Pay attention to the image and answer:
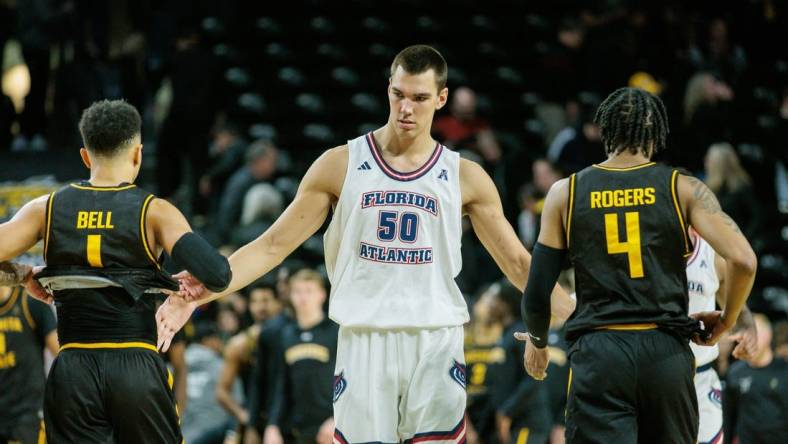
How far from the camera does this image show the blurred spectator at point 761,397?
11.4m

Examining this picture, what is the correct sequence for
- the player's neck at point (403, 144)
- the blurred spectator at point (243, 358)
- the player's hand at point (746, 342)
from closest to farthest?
the player's neck at point (403, 144) < the player's hand at point (746, 342) < the blurred spectator at point (243, 358)

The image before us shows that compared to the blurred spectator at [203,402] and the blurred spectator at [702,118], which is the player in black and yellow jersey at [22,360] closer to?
the blurred spectator at [203,402]

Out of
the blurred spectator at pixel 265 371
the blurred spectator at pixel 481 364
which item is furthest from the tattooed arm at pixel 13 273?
the blurred spectator at pixel 481 364

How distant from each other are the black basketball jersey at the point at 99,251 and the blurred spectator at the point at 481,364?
6.95m

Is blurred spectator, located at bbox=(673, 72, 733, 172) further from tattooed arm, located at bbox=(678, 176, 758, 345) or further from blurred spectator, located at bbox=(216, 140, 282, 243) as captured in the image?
tattooed arm, located at bbox=(678, 176, 758, 345)

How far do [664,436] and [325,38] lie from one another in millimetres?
12879

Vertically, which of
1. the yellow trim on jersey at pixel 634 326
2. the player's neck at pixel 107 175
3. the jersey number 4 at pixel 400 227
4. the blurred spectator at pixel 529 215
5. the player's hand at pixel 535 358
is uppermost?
the blurred spectator at pixel 529 215

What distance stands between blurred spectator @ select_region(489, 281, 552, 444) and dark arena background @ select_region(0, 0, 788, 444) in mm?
61

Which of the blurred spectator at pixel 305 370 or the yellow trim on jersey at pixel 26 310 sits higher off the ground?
the yellow trim on jersey at pixel 26 310

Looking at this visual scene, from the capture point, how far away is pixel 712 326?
21.1 feet

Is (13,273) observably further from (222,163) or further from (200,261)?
(222,163)

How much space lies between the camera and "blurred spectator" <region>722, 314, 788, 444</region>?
37.3 ft

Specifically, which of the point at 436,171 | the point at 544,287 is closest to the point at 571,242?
the point at 544,287

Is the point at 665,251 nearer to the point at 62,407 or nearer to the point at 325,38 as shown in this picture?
the point at 62,407
